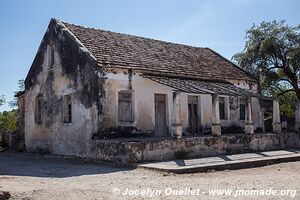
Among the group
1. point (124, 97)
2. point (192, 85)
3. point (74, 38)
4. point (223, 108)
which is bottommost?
point (223, 108)

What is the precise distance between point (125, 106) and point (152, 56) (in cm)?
378

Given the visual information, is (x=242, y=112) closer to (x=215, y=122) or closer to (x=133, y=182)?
(x=215, y=122)

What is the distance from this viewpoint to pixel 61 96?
17328mm

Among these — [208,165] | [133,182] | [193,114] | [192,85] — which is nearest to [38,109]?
[193,114]

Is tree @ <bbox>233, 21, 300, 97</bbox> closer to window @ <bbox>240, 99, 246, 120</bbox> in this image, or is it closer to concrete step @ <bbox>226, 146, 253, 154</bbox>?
window @ <bbox>240, 99, 246, 120</bbox>

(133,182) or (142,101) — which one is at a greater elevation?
(142,101)

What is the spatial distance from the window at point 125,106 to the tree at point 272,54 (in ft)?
44.2

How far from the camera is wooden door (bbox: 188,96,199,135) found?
61.0 ft

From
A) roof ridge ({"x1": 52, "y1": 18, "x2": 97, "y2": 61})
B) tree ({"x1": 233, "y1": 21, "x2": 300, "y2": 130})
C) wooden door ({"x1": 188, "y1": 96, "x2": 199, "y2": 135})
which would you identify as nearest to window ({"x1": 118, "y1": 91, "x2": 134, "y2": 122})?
roof ridge ({"x1": 52, "y1": 18, "x2": 97, "y2": 61})

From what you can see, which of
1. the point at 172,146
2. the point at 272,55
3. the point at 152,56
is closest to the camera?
the point at 172,146

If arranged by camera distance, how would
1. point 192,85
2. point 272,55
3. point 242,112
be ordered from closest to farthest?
1. point 192,85
2. point 242,112
3. point 272,55

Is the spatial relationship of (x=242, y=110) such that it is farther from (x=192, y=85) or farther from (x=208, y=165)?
(x=208, y=165)

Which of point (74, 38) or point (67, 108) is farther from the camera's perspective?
point (67, 108)

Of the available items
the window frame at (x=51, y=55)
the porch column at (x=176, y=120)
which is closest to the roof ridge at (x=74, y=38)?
the window frame at (x=51, y=55)
